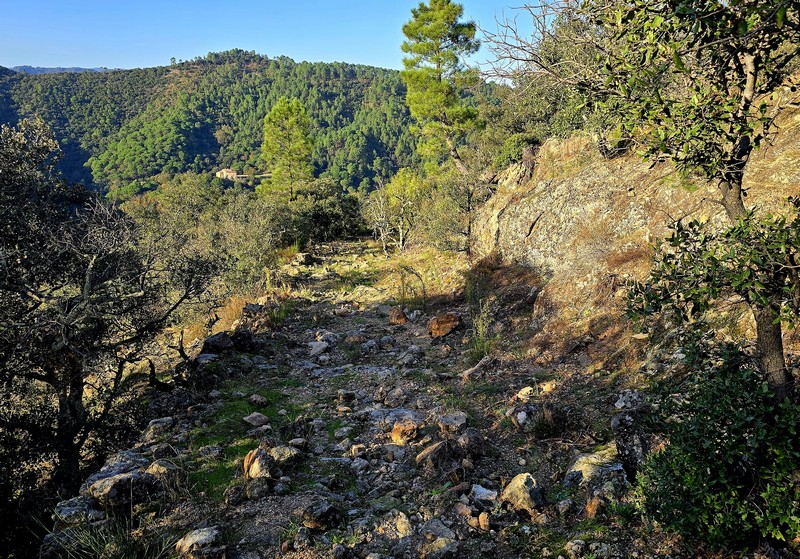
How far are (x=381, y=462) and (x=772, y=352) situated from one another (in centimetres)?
425

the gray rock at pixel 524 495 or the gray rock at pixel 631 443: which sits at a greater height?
the gray rock at pixel 631 443

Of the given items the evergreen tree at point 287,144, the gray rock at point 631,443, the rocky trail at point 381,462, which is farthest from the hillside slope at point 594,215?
the evergreen tree at point 287,144

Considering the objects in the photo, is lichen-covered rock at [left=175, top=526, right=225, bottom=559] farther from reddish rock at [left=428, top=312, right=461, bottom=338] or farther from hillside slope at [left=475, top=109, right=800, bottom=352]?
reddish rock at [left=428, top=312, right=461, bottom=338]

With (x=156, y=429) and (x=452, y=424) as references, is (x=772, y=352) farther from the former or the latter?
(x=156, y=429)

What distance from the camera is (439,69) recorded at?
79.2 feet

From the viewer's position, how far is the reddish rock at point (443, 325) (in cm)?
1119

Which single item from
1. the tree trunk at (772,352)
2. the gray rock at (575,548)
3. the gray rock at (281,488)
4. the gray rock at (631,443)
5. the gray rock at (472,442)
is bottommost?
the gray rock at (281,488)

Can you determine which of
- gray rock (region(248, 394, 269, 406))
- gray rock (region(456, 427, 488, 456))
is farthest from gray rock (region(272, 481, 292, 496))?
gray rock (region(248, 394, 269, 406))

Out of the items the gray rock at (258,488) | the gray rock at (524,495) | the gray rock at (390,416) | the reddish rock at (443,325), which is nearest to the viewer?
the gray rock at (524,495)

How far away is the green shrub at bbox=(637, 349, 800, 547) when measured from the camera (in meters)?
2.70

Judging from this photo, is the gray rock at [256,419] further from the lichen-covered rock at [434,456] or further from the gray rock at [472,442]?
the gray rock at [472,442]

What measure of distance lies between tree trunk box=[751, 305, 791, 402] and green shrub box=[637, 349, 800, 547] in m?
0.10

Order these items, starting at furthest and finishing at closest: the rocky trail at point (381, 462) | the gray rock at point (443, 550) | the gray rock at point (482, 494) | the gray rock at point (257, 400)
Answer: the gray rock at point (257, 400)
the gray rock at point (482, 494)
the rocky trail at point (381, 462)
the gray rock at point (443, 550)

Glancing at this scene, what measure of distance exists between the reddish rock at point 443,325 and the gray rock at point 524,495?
6.66m
